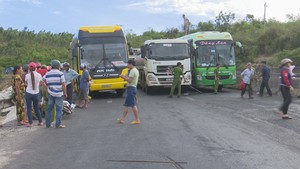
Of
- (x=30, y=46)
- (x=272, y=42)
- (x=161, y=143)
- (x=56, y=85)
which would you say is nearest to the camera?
(x=161, y=143)

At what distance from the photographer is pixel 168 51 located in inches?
861

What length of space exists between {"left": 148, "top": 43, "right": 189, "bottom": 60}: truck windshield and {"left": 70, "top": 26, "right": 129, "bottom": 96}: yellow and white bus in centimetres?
219

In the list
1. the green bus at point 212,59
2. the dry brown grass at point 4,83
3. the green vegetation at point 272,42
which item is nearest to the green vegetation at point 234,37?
the green vegetation at point 272,42

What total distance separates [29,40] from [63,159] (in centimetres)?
6738

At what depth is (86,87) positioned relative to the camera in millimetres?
16359

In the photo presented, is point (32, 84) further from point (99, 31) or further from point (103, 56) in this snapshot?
point (99, 31)

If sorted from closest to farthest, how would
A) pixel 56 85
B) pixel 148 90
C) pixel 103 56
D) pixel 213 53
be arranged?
1. pixel 56 85
2. pixel 103 56
3. pixel 213 53
4. pixel 148 90

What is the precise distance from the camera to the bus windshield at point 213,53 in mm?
22905

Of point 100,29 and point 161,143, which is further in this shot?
point 100,29

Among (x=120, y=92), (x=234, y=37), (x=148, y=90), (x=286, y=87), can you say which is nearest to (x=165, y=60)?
(x=148, y=90)

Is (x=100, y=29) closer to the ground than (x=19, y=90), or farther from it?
farther from it

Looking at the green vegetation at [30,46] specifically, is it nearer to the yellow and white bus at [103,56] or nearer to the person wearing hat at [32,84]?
the yellow and white bus at [103,56]

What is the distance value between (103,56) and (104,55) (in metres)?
0.07

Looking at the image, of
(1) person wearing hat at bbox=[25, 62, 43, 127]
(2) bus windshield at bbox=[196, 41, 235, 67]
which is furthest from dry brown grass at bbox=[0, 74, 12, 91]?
(1) person wearing hat at bbox=[25, 62, 43, 127]
